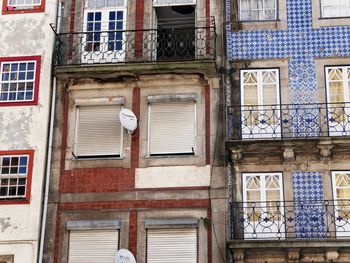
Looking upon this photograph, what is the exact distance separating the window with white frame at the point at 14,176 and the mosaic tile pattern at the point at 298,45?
242 inches

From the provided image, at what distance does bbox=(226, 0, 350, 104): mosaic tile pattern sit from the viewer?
1939 cm

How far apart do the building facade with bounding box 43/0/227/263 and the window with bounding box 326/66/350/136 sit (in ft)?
9.53

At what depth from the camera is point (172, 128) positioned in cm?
1928

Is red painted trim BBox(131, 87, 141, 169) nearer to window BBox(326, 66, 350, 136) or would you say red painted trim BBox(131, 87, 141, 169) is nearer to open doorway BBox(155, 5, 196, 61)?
open doorway BBox(155, 5, 196, 61)

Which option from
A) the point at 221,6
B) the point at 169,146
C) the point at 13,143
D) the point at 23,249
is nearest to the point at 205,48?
the point at 221,6

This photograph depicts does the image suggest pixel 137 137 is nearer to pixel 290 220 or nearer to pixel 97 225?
pixel 97 225

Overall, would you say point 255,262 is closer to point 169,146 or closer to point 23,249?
point 169,146

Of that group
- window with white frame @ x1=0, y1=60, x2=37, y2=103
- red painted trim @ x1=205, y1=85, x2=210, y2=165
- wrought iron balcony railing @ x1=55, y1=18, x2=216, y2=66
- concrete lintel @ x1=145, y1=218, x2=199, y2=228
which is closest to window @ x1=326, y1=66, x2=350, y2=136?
red painted trim @ x1=205, y1=85, x2=210, y2=165

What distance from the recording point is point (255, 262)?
17797mm

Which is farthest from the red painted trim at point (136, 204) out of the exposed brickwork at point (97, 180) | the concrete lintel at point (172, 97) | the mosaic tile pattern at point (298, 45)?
the mosaic tile pattern at point (298, 45)

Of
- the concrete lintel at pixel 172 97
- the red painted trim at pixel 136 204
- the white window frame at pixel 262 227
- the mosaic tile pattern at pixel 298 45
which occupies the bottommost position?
the white window frame at pixel 262 227

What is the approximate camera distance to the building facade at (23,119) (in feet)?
61.1

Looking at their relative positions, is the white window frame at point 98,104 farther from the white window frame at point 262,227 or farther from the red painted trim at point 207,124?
the white window frame at point 262,227

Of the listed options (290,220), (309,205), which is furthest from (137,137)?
(309,205)
